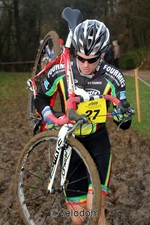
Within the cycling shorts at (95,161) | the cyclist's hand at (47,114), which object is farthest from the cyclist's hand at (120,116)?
the cyclist's hand at (47,114)

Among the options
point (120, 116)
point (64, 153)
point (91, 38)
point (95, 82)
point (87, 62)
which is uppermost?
point (91, 38)

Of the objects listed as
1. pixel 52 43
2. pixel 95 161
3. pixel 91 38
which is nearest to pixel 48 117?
pixel 95 161

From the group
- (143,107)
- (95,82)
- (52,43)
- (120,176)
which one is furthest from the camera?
(143,107)

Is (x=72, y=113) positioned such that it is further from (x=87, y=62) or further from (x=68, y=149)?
(x=87, y=62)

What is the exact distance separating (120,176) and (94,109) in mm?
2985

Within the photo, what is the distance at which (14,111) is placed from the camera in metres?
11.9

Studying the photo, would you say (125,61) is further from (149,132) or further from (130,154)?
(130,154)

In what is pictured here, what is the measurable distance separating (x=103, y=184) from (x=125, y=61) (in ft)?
82.0

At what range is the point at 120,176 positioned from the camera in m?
5.81

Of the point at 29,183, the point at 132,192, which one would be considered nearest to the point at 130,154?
the point at 132,192

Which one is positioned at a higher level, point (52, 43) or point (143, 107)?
point (52, 43)

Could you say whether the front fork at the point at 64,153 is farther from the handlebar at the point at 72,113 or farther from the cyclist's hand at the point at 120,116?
the cyclist's hand at the point at 120,116

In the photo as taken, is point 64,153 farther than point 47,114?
No

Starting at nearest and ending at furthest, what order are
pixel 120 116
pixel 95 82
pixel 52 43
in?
pixel 120 116, pixel 95 82, pixel 52 43
